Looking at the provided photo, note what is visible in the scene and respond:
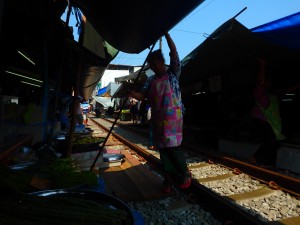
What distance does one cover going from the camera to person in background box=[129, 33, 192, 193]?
3.79 meters

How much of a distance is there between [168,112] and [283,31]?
3138mm

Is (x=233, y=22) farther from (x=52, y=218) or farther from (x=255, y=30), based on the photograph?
(x=52, y=218)

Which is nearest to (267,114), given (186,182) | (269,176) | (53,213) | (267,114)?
(267,114)

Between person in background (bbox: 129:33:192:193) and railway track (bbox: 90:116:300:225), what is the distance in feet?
1.57

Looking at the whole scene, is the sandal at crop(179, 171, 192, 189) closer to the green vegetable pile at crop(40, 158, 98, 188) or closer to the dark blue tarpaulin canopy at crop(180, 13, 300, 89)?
the green vegetable pile at crop(40, 158, 98, 188)

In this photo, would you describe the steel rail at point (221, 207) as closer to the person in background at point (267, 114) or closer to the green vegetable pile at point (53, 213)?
the green vegetable pile at point (53, 213)

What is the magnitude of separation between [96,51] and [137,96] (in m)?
0.90

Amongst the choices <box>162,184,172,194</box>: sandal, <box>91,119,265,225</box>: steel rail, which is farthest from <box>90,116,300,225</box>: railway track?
<box>162,184,172,194</box>: sandal

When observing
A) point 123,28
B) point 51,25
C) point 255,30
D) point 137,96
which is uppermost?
point 255,30

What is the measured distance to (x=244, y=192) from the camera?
166 inches

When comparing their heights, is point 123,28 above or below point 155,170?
above

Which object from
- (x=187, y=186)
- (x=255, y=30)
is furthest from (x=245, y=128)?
(x=187, y=186)

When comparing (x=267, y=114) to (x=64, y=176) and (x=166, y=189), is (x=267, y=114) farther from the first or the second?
(x=64, y=176)

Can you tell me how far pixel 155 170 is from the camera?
571 centimetres
